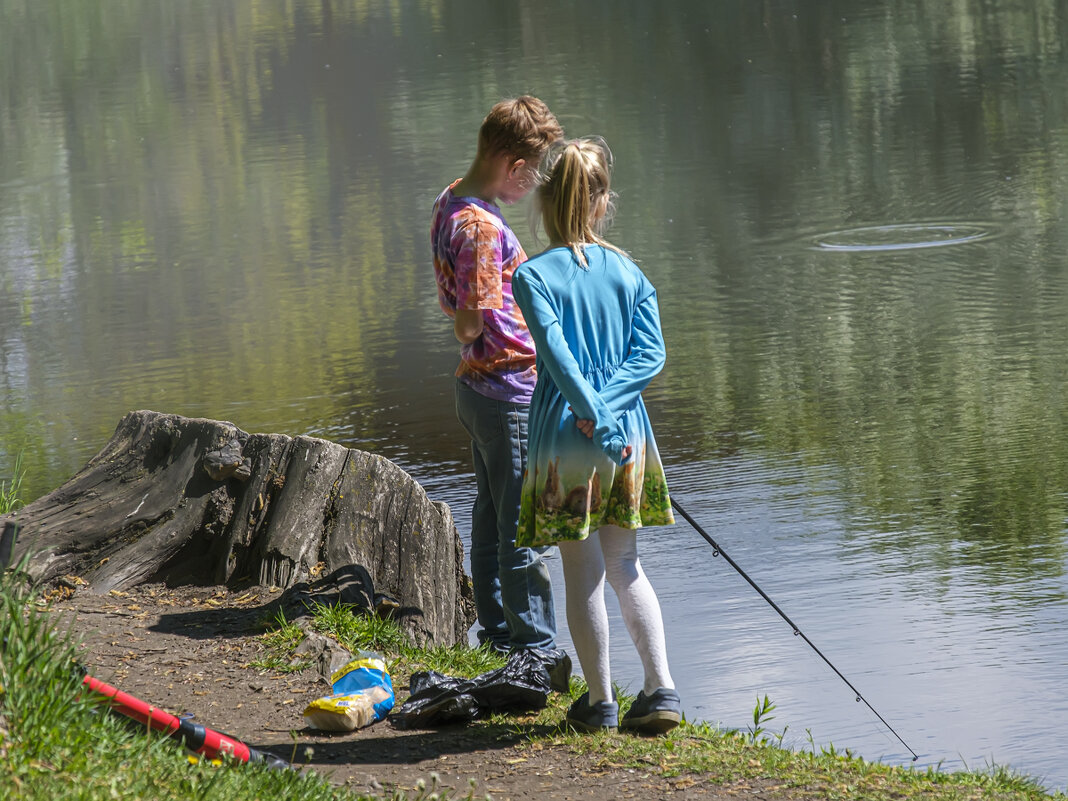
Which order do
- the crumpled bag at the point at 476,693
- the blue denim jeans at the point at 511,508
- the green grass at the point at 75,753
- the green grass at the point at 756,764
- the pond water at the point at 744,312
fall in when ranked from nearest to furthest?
the green grass at the point at 75,753 < the green grass at the point at 756,764 < the crumpled bag at the point at 476,693 < the blue denim jeans at the point at 511,508 < the pond water at the point at 744,312

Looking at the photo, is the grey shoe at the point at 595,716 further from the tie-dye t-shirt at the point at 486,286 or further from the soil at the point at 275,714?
the tie-dye t-shirt at the point at 486,286

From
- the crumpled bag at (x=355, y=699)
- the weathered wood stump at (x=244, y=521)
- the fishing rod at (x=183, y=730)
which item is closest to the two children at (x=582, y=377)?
the crumpled bag at (x=355, y=699)

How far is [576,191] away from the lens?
4.04 m

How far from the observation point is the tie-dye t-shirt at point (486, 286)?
4375mm

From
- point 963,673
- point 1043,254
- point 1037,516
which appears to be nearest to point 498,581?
point 963,673

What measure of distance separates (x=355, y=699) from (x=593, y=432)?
3.64ft

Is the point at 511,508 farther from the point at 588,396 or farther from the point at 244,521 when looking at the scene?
the point at 244,521

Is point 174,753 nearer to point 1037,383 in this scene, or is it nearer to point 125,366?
point 1037,383

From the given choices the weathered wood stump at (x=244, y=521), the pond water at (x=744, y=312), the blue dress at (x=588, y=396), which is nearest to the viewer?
the blue dress at (x=588, y=396)

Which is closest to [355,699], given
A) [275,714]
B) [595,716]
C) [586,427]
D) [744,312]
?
[275,714]

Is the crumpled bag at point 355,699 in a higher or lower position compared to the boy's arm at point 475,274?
lower

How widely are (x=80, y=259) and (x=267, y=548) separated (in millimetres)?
11351

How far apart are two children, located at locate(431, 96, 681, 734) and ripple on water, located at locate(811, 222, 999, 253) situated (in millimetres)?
8631

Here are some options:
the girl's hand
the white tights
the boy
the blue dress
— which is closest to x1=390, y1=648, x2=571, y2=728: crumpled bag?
the boy
